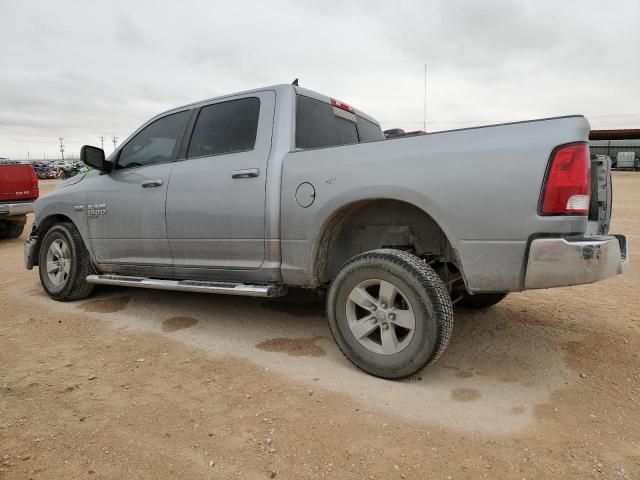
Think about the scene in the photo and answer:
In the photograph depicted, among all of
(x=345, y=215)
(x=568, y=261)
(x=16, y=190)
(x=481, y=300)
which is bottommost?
(x=481, y=300)

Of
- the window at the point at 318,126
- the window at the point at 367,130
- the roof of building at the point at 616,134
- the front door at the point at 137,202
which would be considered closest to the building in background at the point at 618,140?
the roof of building at the point at 616,134

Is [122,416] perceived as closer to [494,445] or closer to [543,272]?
[494,445]

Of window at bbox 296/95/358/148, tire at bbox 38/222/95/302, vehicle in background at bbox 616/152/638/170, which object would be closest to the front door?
tire at bbox 38/222/95/302

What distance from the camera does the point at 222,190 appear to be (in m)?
3.30

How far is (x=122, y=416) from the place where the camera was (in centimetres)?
229

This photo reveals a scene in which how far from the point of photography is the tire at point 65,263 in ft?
14.5

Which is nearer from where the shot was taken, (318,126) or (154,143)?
(318,126)

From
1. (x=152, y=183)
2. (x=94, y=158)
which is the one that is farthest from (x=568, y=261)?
(x=94, y=158)

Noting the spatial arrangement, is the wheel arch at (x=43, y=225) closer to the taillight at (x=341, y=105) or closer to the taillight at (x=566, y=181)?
the taillight at (x=341, y=105)

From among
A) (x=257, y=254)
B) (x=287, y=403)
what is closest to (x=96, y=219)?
(x=257, y=254)

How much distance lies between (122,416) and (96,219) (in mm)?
2482

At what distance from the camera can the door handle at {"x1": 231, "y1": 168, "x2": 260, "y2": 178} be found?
3.14m

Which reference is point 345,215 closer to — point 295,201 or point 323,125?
point 295,201

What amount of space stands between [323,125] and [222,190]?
3.14 ft
